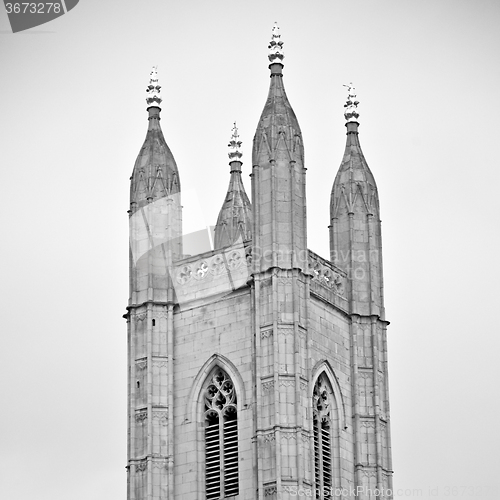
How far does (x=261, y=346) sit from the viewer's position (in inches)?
2840

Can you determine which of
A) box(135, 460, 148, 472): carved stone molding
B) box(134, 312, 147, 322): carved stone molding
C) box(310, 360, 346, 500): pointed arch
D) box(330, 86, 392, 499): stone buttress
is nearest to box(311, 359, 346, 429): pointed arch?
box(310, 360, 346, 500): pointed arch

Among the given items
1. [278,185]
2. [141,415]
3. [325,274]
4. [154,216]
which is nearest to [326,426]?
[325,274]

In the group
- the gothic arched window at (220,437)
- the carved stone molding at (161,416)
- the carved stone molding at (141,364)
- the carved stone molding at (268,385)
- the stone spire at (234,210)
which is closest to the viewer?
the carved stone molding at (268,385)

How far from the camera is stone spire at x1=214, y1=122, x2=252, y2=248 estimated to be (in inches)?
3187

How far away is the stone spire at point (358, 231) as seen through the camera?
251ft

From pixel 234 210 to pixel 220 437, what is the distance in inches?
448

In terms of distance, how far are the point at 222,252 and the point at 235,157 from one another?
29.7 ft

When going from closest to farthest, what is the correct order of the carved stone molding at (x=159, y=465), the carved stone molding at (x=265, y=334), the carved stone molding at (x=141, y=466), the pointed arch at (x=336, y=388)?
the carved stone molding at (x=265, y=334), the carved stone molding at (x=159, y=465), the carved stone molding at (x=141, y=466), the pointed arch at (x=336, y=388)

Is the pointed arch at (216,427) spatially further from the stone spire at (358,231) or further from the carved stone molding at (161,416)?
the stone spire at (358,231)

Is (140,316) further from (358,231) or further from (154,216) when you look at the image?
(358,231)

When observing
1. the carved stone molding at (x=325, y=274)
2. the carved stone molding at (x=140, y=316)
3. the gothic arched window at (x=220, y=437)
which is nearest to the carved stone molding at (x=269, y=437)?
the gothic arched window at (x=220, y=437)

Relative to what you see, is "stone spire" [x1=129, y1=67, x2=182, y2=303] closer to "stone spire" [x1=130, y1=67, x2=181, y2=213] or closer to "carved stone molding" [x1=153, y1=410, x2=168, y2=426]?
"stone spire" [x1=130, y1=67, x2=181, y2=213]

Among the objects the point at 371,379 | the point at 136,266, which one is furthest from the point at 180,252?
the point at 371,379

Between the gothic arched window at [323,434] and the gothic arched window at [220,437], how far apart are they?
2.31 metres
